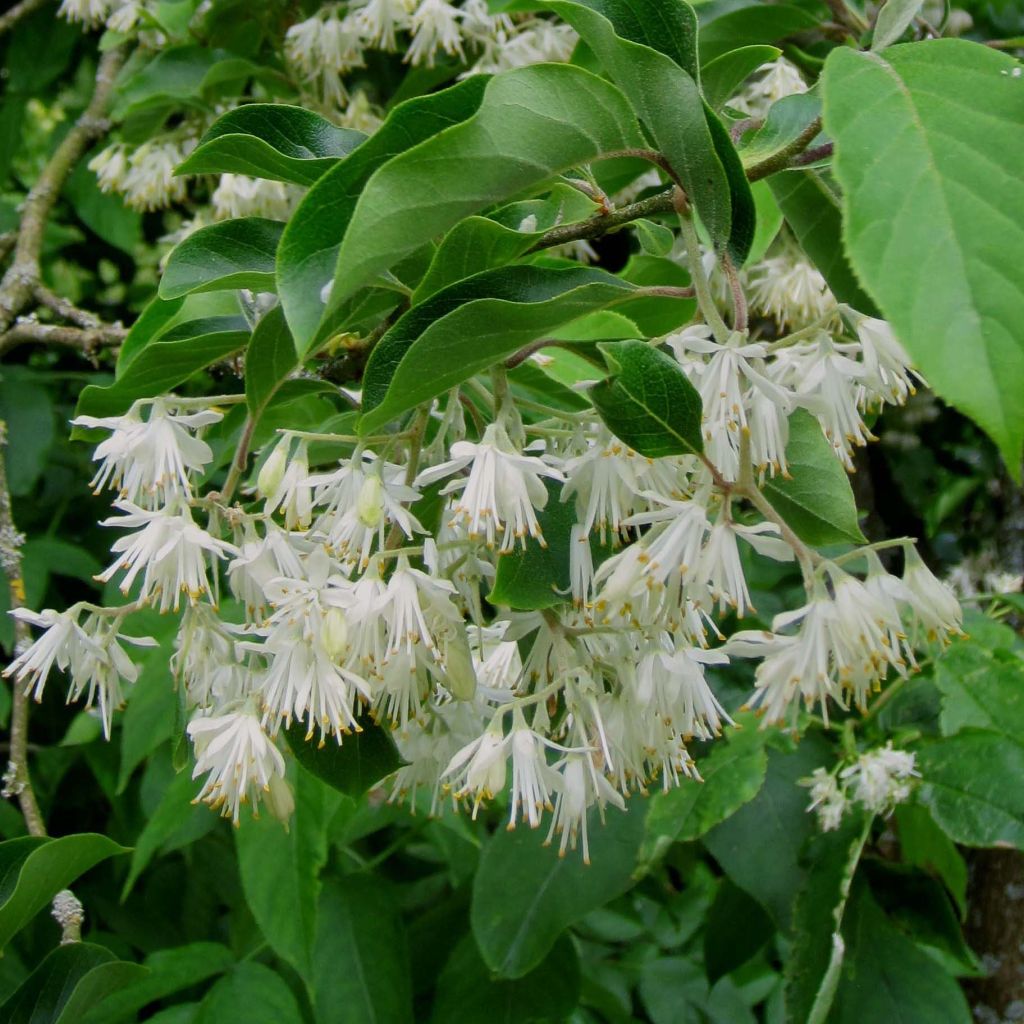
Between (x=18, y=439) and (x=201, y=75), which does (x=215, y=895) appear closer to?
(x=18, y=439)

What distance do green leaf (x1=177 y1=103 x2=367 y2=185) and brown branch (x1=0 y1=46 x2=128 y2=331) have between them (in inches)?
41.1

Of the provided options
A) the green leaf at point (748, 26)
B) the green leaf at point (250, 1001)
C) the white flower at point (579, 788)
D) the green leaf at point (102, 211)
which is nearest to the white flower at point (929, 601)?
the white flower at point (579, 788)

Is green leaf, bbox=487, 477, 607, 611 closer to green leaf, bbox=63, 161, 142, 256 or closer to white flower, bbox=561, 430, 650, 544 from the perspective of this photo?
white flower, bbox=561, 430, 650, 544

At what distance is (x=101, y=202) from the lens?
96.6 inches

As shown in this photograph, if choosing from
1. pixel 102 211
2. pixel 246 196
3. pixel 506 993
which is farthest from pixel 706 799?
pixel 102 211

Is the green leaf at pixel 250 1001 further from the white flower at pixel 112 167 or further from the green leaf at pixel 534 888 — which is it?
the white flower at pixel 112 167

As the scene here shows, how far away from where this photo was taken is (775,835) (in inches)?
59.7

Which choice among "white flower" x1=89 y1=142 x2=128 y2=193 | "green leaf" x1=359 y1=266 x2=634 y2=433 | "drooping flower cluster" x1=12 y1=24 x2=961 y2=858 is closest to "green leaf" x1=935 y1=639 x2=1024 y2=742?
"drooping flower cluster" x1=12 y1=24 x2=961 y2=858

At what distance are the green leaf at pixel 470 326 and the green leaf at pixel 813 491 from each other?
188 mm

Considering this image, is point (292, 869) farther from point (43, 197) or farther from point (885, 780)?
point (43, 197)

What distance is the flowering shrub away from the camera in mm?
701

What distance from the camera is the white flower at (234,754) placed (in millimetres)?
875

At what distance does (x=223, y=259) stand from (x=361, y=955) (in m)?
1.09

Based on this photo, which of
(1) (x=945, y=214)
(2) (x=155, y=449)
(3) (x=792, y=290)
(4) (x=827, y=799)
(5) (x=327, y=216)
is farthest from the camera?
(3) (x=792, y=290)
